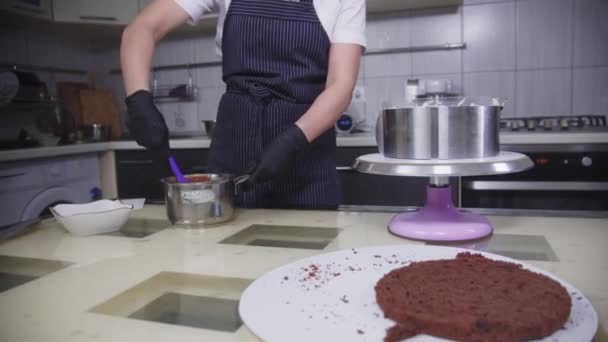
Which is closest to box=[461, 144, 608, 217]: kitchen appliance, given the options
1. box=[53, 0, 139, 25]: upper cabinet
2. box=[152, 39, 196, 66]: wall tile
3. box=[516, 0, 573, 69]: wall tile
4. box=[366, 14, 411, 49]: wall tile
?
box=[516, 0, 573, 69]: wall tile

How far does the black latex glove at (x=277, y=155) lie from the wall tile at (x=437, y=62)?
1.55 meters

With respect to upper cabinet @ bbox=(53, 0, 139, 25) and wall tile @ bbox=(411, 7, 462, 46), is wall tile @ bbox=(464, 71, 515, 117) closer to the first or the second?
wall tile @ bbox=(411, 7, 462, 46)

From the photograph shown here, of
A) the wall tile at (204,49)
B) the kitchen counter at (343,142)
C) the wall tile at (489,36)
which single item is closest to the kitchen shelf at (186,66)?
the wall tile at (204,49)

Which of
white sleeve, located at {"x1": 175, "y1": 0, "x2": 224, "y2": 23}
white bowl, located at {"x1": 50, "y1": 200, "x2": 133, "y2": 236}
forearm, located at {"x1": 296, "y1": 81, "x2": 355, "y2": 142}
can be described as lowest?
white bowl, located at {"x1": 50, "y1": 200, "x2": 133, "y2": 236}

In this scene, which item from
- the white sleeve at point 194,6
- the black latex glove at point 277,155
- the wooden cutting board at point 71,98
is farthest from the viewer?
the wooden cutting board at point 71,98

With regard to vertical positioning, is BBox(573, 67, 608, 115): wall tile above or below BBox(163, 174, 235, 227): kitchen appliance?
above

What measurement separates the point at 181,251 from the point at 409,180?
141 centimetres

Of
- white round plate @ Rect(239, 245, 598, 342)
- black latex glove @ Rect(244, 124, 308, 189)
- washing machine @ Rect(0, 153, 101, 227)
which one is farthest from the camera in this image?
washing machine @ Rect(0, 153, 101, 227)

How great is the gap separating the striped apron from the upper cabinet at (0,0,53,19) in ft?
4.95

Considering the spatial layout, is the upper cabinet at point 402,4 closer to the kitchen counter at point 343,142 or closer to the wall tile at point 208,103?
the kitchen counter at point 343,142

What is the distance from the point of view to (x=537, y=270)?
21.5 inches

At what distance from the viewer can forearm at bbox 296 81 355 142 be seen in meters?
1.05

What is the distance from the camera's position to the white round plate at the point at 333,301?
42 cm

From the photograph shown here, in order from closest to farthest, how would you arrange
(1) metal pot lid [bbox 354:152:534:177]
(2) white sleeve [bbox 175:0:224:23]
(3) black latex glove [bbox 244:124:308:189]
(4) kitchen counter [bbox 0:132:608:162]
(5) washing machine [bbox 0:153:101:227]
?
(1) metal pot lid [bbox 354:152:534:177]
(3) black latex glove [bbox 244:124:308:189]
(2) white sleeve [bbox 175:0:224:23]
(4) kitchen counter [bbox 0:132:608:162]
(5) washing machine [bbox 0:153:101:227]
